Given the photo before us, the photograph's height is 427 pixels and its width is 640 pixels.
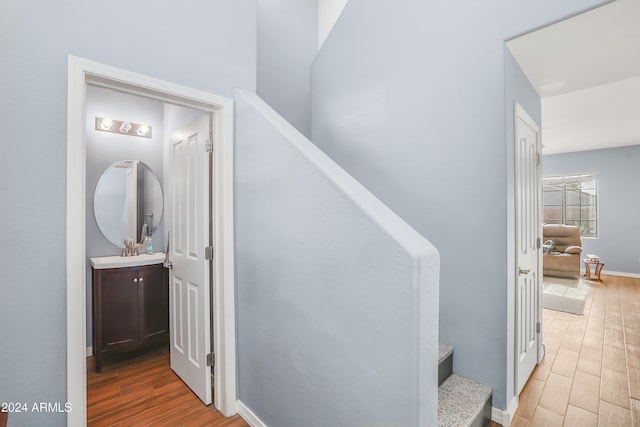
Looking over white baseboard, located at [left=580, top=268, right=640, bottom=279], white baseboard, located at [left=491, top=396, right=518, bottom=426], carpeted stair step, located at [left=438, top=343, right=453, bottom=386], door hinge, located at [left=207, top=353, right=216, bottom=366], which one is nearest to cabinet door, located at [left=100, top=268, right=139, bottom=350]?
door hinge, located at [left=207, top=353, right=216, bottom=366]

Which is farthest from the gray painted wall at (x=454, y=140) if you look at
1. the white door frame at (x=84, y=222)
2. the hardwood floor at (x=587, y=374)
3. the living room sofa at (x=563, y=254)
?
the living room sofa at (x=563, y=254)

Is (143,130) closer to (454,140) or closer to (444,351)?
(454,140)

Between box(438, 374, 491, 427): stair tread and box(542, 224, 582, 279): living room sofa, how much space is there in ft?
14.5

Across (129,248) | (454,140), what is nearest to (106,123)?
(129,248)

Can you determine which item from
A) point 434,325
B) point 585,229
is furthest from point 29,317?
point 585,229

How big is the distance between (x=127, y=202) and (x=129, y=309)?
1.12 m

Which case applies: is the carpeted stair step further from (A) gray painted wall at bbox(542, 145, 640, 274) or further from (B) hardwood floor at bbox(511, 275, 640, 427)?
(A) gray painted wall at bbox(542, 145, 640, 274)

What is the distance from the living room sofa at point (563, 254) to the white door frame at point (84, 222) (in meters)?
5.60

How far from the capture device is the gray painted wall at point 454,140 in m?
1.82

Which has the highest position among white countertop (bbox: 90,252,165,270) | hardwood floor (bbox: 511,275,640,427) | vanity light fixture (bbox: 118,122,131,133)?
vanity light fixture (bbox: 118,122,131,133)

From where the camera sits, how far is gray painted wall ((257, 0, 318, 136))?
2.82 metres

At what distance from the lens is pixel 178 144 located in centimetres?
240

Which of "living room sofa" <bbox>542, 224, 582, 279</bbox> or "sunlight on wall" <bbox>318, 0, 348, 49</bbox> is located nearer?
"sunlight on wall" <bbox>318, 0, 348, 49</bbox>

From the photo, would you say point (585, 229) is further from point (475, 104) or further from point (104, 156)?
point (104, 156)
